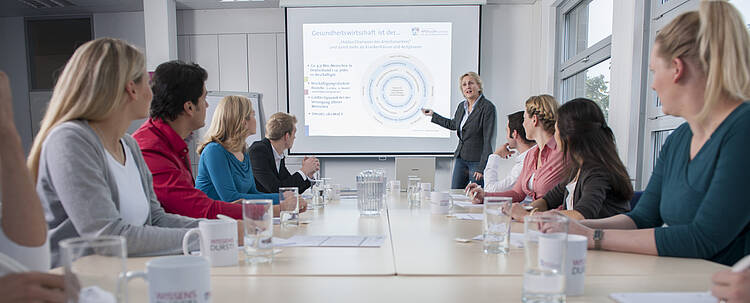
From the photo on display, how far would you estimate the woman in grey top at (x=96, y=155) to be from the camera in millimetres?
1198

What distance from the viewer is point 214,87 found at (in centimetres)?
586

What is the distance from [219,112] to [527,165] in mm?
1913

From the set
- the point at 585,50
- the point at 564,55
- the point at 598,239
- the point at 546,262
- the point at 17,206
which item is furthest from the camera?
the point at 564,55

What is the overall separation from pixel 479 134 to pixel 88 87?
3888 mm

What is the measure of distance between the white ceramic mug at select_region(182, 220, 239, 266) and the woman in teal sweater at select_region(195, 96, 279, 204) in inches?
52.4

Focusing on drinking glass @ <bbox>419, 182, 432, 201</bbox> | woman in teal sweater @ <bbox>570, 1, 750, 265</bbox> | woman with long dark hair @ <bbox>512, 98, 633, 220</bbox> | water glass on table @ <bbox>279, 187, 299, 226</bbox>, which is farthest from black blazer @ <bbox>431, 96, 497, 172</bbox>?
woman in teal sweater @ <bbox>570, 1, 750, 265</bbox>

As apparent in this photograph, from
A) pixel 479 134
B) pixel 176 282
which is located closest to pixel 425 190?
pixel 176 282

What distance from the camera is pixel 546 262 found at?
2.70ft

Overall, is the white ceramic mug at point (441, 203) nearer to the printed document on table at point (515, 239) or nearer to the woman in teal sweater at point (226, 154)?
the printed document on table at point (515, 239)

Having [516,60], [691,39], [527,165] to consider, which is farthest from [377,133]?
[691,39]

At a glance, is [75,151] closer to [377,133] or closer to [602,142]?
[602,142]

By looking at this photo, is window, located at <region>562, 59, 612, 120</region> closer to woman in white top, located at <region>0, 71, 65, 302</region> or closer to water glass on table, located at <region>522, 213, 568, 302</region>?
water glass on table, located at <region>522, 213, 568, 302</region>

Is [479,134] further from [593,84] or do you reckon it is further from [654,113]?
[654,113]

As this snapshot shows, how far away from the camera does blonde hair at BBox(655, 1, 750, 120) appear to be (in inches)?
46.4
